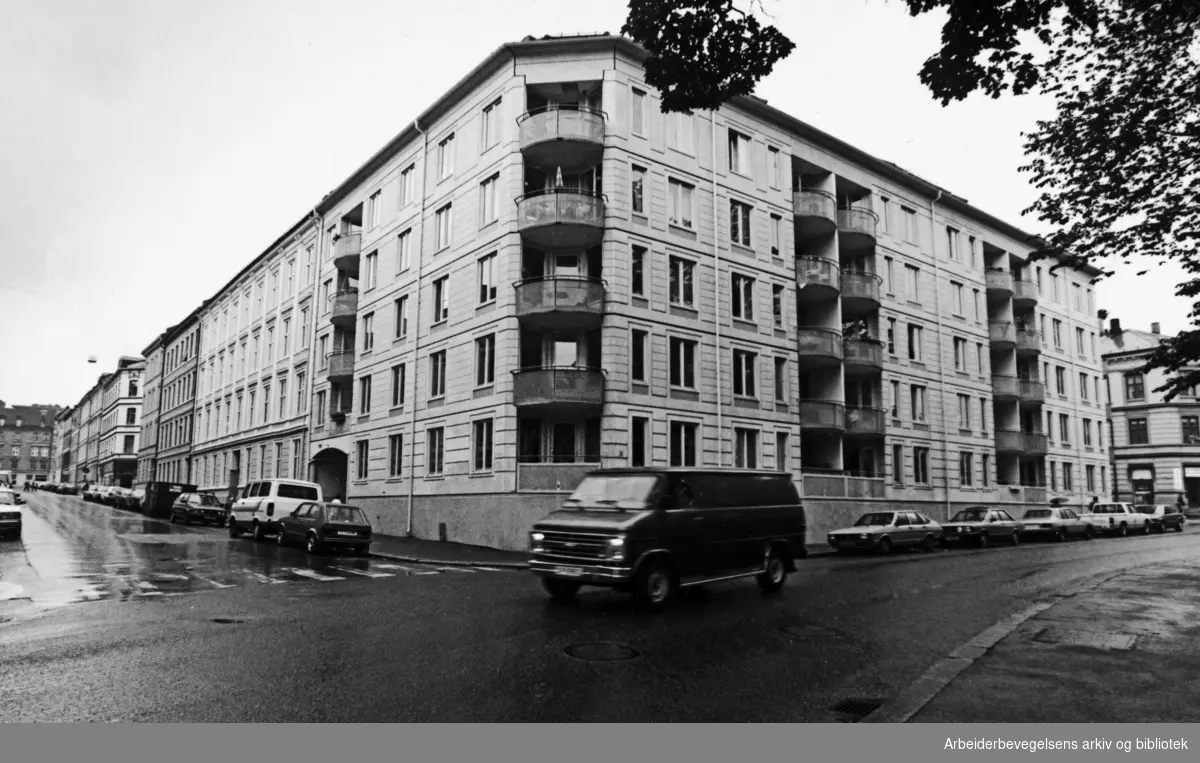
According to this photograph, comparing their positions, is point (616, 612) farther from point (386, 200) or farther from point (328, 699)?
point (386, 200)

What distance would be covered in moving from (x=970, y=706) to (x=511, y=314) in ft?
69.3

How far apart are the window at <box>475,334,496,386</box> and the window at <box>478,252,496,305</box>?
4.37 ft

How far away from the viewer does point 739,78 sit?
8.12 metres

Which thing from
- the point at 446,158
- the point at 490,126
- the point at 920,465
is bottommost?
the point at 920,465

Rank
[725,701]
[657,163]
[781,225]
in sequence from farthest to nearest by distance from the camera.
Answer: [781,225], [657,163], [725,701]

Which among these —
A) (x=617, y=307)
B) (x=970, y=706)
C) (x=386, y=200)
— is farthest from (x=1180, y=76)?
(x=386, y=200)

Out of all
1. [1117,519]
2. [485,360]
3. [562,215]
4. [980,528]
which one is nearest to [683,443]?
[485,360]

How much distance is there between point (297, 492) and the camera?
2834 cm

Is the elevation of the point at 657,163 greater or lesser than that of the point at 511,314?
greater

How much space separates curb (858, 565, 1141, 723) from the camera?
5.98 metres

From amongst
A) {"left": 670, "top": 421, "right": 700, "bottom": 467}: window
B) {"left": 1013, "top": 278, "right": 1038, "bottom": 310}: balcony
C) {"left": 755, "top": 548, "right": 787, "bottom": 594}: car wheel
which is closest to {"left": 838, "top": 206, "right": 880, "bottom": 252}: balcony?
{"left": 670, "top": 421, "right": 700, "bottom": 467}: window

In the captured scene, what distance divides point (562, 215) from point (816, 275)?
11.7 m

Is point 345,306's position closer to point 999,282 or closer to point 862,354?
point 862,354

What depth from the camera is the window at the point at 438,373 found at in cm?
2950
